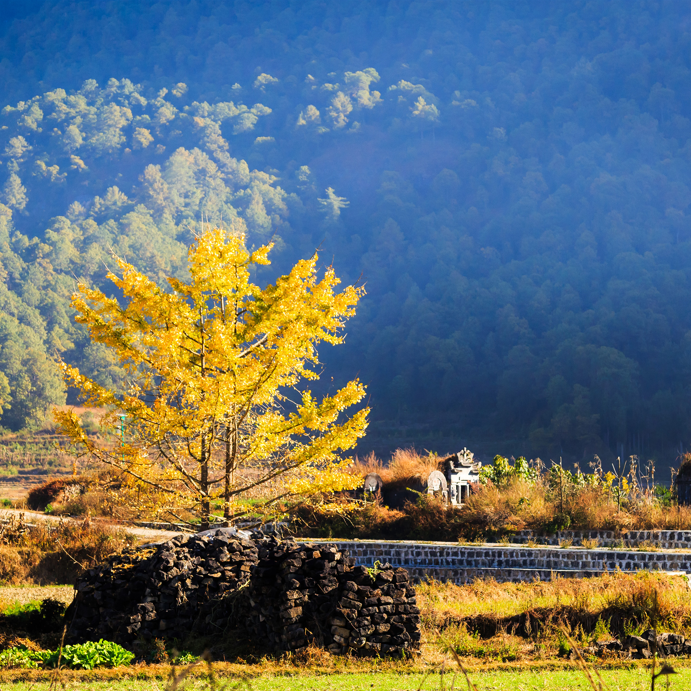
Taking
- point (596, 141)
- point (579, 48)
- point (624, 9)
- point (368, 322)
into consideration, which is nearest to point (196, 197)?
point (368, 322)

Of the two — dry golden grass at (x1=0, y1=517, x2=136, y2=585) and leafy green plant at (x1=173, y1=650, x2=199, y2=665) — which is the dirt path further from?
leafy green plant at (x1=173, y1=650, x2=199, y2=665)

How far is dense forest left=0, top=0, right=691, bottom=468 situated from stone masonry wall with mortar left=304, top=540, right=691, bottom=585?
63.6 m

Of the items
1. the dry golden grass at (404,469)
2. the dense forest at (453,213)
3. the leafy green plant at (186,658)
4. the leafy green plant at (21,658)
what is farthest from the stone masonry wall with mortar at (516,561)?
the dense forest at (453,213)

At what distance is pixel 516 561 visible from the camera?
17.4 m

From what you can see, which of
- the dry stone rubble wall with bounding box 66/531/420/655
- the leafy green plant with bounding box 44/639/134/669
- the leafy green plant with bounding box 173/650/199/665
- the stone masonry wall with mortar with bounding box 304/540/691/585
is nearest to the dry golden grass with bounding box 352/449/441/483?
the stone masonry wall with mortar with bounding box 304/540/691/585

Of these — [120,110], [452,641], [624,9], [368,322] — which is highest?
[624,9]

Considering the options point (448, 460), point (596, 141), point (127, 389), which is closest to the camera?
point (127, 389)

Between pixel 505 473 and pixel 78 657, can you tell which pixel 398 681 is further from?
pixel 505 473

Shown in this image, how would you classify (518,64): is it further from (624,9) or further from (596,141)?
(596,141)

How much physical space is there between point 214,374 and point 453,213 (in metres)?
129

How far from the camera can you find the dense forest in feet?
309

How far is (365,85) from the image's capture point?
190m

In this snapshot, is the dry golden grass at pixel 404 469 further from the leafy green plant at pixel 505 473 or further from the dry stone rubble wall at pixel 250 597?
the dry stone rubble wall at pixel 250 597

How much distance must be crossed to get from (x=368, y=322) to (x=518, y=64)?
96695 mm
